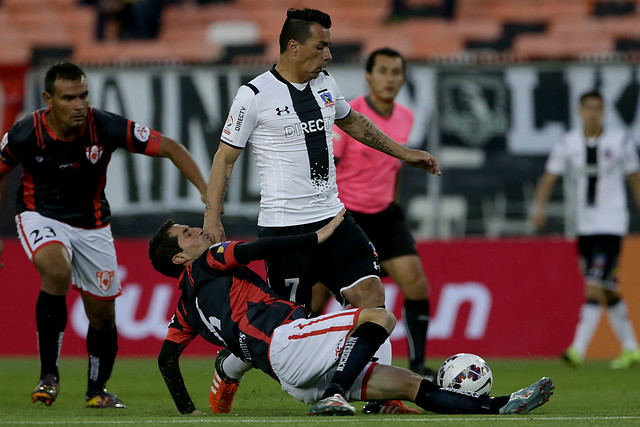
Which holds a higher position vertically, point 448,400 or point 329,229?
point 329,229

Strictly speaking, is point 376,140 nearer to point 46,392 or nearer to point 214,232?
point 214,232

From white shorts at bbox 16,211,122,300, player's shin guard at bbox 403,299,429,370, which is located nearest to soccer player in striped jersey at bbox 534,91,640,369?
player's shin guard at bbox 403,299,429,370

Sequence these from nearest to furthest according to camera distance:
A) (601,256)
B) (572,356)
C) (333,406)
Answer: (333,406)
(572,356)
(601,256)

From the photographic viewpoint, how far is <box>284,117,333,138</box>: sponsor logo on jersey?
20.9ft

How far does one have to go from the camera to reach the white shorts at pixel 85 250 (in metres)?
7.27

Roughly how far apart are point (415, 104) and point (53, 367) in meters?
6.10

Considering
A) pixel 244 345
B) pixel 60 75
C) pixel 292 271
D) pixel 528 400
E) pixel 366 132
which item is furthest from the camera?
pixel 60 75

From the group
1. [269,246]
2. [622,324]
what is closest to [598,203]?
[622,324]

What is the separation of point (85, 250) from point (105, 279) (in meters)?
0.24

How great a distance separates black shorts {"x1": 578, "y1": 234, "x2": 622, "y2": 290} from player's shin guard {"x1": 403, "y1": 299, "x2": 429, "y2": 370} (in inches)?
107

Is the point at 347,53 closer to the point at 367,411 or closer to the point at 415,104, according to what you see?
the point at 415,104

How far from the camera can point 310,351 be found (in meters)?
5.79

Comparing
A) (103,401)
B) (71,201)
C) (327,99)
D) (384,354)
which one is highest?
(327,99)

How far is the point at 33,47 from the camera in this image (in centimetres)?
1562
